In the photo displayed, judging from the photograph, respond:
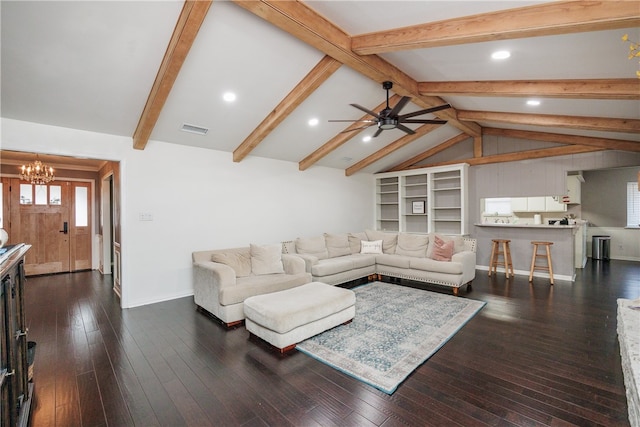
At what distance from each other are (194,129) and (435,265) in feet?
14.6

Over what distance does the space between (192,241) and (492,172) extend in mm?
6449

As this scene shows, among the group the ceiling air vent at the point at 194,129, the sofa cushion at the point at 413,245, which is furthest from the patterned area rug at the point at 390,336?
the ceiling air vent at the point at 194,129

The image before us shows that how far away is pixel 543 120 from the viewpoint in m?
4.52

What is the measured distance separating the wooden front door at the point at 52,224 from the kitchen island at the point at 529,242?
9.19 m

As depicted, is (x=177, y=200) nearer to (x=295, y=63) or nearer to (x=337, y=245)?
(x=295, y=63)

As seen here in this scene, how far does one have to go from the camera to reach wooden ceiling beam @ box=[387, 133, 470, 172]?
6.95 m

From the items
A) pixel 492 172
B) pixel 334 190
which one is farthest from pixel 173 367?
pixel 492 172

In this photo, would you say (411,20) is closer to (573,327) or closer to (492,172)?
(573,327)

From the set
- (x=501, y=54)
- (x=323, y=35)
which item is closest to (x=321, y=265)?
(x=323, y=35)

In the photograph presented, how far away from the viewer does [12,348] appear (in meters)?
1.57

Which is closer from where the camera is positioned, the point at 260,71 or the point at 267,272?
the point at 260,71

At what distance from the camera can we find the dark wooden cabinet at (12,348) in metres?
1.42

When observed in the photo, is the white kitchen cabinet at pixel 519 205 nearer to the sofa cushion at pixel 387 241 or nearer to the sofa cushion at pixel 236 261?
the sofa cushion at pixel 387 241

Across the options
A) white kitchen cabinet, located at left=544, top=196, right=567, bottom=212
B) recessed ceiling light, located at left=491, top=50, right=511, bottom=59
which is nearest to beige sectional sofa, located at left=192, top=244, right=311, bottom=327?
recessed ceiling light, located at left=491, top=50, right=511, bottom=59
